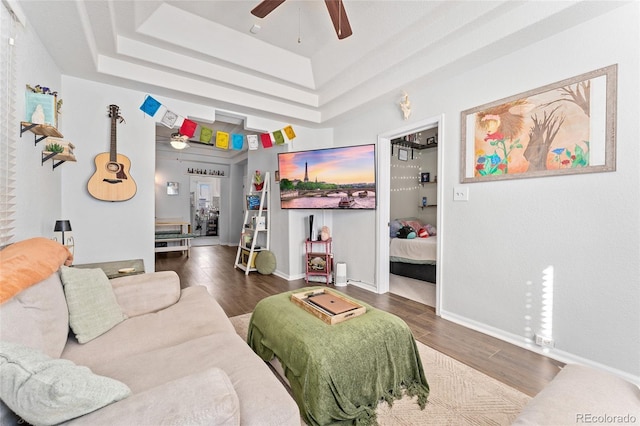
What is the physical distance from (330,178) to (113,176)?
2541 mm

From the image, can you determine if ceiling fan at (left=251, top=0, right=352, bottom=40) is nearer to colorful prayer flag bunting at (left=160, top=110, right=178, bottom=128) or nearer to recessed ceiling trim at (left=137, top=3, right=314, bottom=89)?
recessed ceiling trim at (left=137, top=3, right=314, bottom=89)

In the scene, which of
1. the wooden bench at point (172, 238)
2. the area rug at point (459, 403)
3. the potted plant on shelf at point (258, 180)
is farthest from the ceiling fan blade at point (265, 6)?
the wooden bench at point (172, 238)

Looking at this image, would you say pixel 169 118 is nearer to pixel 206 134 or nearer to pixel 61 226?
pixel 206 134

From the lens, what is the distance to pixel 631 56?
1741 millimetres

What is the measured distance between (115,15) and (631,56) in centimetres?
387

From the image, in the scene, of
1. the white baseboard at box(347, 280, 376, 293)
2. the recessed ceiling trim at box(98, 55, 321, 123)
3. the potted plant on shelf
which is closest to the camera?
the recessed ceiling trim at box(98, 55, 321, 123)

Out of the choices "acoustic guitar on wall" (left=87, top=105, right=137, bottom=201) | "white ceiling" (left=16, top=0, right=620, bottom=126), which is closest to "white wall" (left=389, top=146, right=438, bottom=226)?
"white ceiling" (left=16, top=0, right=620, bottom=126)

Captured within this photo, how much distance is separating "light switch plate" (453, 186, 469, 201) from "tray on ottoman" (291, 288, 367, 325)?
5.21ft

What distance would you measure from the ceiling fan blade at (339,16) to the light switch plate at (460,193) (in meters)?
1.78

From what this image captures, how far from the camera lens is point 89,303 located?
1.50 m

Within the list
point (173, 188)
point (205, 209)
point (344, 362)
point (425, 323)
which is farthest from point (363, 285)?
point (173, 188)

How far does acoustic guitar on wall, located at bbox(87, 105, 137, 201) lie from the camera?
2785 mm

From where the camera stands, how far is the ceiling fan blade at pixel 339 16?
2.01 m

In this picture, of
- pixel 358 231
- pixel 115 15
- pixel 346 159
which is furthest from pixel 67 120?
pixel 358 231
